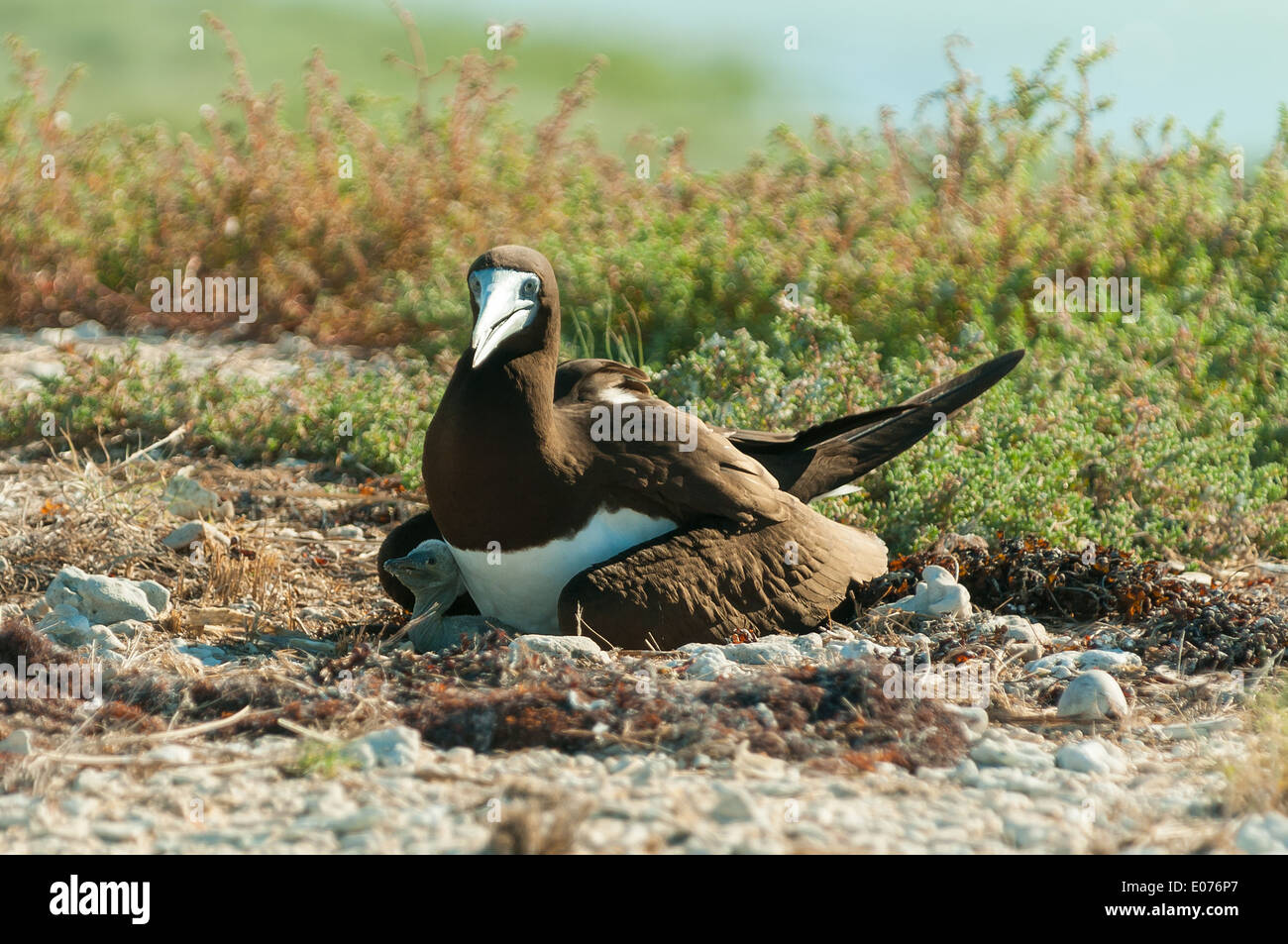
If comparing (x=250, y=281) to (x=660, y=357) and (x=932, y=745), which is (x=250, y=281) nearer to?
(x=660, y=357)

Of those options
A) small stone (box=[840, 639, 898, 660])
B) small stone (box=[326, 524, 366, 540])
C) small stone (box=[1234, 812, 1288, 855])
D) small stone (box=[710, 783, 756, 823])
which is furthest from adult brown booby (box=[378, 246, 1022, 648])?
small stone (box=[1234, 812, 1288, 855])

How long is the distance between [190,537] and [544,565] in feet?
7.12

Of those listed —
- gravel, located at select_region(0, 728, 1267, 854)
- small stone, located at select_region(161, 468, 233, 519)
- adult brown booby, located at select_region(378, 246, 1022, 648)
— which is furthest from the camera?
small stone, located at select_region(161, 468, 233, 519)

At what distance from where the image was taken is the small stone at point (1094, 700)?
193 inches

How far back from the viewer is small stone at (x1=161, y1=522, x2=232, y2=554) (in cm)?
695

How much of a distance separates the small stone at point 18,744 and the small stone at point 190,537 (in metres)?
2.66

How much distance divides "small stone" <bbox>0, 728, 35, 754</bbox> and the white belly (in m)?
1.88

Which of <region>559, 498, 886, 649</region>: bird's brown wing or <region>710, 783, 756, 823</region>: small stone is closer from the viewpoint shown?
<region>710, 783, 756, 823</region>: small stone

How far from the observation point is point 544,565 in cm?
570

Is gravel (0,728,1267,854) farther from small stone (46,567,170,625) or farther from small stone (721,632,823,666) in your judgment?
small stone (46,567,170,625)

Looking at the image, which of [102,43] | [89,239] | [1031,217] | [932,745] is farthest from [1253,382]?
[102,43]

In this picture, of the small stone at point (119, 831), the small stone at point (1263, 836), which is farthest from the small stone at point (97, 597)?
the small stone at point (1263, 836)

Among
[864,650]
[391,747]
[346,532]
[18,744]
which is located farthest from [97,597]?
[864,650]

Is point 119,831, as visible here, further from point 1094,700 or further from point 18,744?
point 1094,700
